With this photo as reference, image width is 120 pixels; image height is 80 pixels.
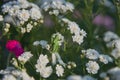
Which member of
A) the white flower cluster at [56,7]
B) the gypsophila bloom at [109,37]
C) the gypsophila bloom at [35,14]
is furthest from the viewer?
the gypsophila bloom at [109,37]

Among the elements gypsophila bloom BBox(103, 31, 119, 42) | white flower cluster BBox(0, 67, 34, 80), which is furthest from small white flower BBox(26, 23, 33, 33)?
gypsophila bloom BBox(103, 31, 119, 42)

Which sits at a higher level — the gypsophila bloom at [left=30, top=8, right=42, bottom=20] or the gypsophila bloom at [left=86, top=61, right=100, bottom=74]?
the gypsophila bloom at [left=30, top=8, right=42, bottom=20]

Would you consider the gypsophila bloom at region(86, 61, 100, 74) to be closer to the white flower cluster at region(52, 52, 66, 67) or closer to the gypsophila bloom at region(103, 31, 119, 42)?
the white flower cluster at region(52, 52, 66, 67)

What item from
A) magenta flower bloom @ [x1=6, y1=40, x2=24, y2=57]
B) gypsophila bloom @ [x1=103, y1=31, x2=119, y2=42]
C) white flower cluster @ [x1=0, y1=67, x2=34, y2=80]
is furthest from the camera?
gypsophila bloom @ [x1=103, y1=31, x2=119, y2=42]

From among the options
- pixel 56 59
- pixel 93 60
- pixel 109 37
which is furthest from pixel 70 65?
pixel 109 37

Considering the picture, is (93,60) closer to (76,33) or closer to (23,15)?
(76,33)

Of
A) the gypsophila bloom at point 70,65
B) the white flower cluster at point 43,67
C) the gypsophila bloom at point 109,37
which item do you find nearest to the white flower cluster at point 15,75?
the white flower cluster at point 43,67

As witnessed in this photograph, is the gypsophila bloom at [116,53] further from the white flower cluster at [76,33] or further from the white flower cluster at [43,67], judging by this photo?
the white flower cluster at [43,67]

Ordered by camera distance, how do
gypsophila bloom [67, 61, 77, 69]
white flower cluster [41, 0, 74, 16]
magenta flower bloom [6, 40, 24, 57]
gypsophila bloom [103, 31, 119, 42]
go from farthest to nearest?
gypsophila bloom [103, 31, 119, 42]
white flower cluster [41, 0, 74, 16]
magenta flower bloom [6, 40, 24, 57]
gypsophila bloom [67, 61, 77, 69]
